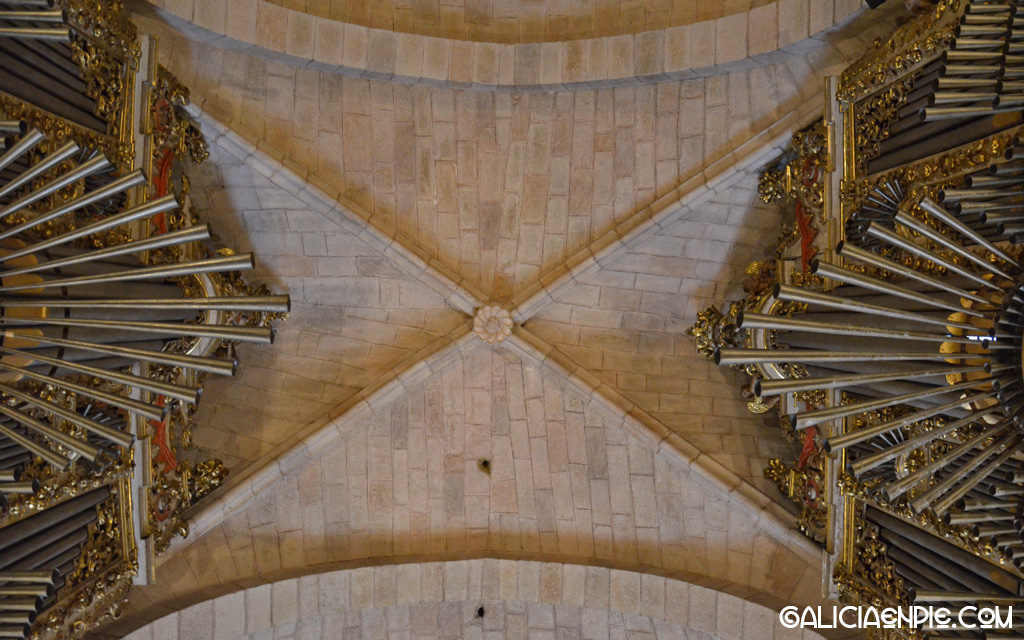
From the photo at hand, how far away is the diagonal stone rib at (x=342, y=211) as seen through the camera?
25.6ft

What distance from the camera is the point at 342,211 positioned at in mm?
8164

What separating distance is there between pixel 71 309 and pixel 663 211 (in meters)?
4.78

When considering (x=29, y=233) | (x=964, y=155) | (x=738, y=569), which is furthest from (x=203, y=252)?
(x=964, y=155)

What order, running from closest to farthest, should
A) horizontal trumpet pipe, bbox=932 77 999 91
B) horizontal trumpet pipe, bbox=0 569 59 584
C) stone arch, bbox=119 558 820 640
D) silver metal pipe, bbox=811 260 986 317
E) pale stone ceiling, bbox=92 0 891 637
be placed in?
silver metal pipe, bbox=811 260 986 317, horizontal trumpet pipe, bbox=932 77 999 91, horizontal trumpet pipe, bbox=0 569 59 584, stone arch, bbox=119 558 820 640, pale stone ceiling, bbox=92 0 891 637

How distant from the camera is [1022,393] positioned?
4953 mm

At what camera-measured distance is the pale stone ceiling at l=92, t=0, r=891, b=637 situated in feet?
26.5

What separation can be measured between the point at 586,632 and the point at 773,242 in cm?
380

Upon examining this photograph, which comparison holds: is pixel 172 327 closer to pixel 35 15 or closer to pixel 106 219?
pixel 106 219

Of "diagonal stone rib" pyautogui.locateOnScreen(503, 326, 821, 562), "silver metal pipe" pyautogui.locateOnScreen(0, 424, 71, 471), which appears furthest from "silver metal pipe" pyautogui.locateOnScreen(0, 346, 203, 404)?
"diagonal stone rib" pyautogui.locateOnScreen(503, 326, 821, 562)

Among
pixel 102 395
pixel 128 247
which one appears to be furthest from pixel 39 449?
pixel 128 247

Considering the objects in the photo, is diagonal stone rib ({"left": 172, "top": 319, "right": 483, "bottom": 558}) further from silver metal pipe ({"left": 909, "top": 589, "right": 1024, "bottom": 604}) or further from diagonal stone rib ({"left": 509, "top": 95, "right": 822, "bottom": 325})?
silver metal pipe ({"left": 909, "top": 589, "right": 1024, "bottom": 604})

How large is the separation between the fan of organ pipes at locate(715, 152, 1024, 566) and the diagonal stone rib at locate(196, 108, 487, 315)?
3.50 m

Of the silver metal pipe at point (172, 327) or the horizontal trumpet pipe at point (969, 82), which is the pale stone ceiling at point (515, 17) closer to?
the horizontal trumpet pipe at point (969, 82)

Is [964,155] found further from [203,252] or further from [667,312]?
[203,252]
